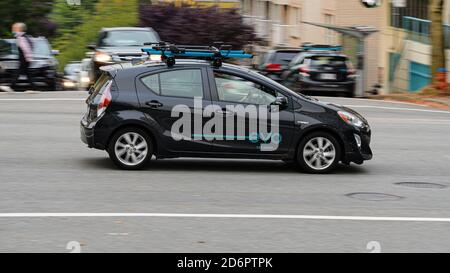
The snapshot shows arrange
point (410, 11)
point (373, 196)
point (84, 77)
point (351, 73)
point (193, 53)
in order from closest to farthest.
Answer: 1. point (373, 196)
2. point (193, 53)
3. point (351, 73)
4. point (84, 77)
5. point (410, 11)

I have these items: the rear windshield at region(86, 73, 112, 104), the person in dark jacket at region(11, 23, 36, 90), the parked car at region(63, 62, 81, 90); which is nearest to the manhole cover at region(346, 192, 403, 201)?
the rear windshield at region(86, 73, 112, 104)

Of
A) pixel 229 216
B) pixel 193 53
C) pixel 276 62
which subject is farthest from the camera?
pixel 276 62

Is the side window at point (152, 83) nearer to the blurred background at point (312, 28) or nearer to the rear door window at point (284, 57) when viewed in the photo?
the rear door window at point (284, 57)

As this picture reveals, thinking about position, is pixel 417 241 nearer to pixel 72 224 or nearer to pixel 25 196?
pixel 72 224

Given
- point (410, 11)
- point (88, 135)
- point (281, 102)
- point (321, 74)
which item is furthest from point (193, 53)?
point (410, 11)

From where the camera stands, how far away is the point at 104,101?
43.3 ft

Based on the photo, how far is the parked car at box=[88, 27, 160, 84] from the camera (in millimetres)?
26125

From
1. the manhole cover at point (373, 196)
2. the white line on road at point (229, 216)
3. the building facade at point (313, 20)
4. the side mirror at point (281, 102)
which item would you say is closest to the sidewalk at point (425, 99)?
the building facade at point (313, 20)

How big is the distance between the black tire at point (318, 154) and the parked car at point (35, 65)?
49.4 feet

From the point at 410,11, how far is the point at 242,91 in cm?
2987

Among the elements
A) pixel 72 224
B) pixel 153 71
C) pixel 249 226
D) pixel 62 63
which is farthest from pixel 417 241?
pixel 62 63

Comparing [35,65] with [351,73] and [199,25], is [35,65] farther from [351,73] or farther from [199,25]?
[199,25]

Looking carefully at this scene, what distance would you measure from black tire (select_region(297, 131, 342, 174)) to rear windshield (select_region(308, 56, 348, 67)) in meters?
15.5

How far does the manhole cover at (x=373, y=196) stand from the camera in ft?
38.7
